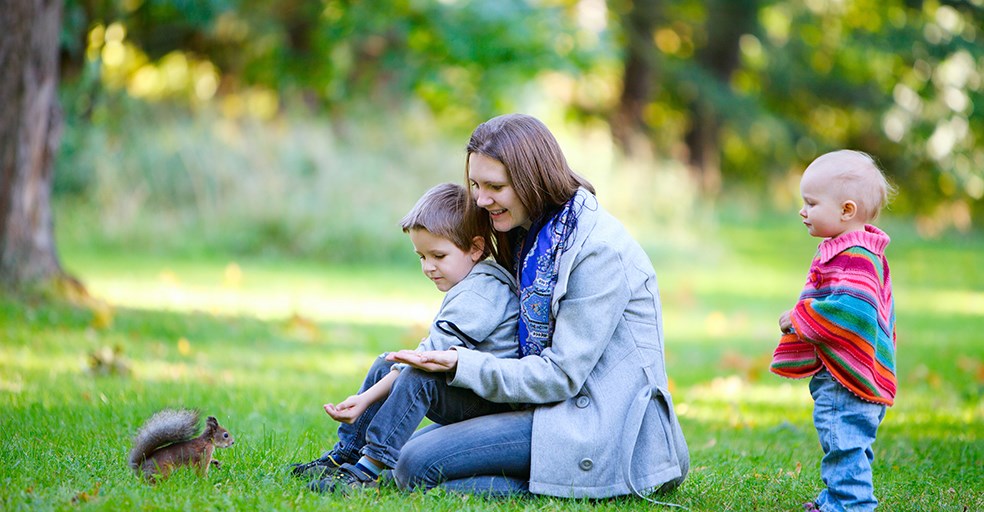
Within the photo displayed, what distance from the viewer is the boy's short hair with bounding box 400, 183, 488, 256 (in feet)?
13.6

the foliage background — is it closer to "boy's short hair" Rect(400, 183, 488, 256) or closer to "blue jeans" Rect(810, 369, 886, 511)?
"boy's short hair" Rect(400, 183, 488, 256)

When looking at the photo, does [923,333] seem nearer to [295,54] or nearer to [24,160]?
[24,160]

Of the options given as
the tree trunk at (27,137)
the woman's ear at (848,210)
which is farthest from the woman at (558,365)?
the tree trunk at (27,137)

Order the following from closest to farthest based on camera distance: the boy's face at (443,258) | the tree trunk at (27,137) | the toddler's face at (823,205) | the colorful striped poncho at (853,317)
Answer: the colorful striped poncho at (853,317), the toddler's face at (823,205), the boy's face at (443,258), the tree trunk at (27,137)

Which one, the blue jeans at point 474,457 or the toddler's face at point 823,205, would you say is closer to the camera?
the toddler's face at point 823,205

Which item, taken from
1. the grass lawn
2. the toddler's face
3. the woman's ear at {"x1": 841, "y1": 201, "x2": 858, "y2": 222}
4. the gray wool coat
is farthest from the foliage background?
the woman's ear at {"x1": 841, "y1": 201, "x2": 858, "y2": 222}

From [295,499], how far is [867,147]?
27064mm

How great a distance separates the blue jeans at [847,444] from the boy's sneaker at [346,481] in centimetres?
173

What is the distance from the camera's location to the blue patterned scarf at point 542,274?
394 centimetres

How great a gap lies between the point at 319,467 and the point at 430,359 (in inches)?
28.2

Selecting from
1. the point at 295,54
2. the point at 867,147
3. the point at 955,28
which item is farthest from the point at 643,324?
the point at 867,147

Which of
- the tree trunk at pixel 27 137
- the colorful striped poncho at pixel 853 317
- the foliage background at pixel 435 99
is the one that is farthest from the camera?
the foliage background at pixel 435 99

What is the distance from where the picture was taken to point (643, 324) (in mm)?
4004

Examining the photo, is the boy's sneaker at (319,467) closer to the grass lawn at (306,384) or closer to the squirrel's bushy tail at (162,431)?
the grass lawn at (306,384)
